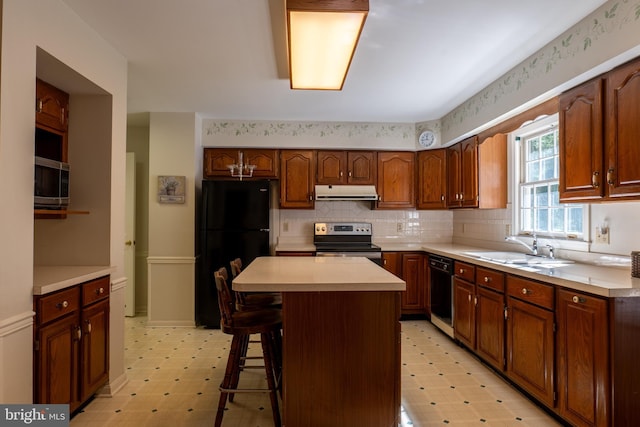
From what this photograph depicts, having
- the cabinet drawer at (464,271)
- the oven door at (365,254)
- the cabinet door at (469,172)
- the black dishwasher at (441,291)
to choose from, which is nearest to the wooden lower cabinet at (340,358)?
the cabinet drawer at (464,271)

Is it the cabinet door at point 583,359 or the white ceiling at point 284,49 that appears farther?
the white ceiling at point 284,49

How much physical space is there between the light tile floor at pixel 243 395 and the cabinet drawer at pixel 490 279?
2.28 ft

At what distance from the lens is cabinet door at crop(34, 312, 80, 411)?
1.77 metres

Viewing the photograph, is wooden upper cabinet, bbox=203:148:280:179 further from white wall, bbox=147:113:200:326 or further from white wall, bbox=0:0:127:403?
white wall, bbox=0:0:127:403

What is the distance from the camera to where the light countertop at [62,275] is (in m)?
1.80

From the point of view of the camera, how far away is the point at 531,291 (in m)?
2.25

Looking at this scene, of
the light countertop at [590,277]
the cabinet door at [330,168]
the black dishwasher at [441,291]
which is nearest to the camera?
the light countertop at [590,277]

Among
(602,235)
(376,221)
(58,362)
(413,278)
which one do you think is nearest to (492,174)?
(602,235)

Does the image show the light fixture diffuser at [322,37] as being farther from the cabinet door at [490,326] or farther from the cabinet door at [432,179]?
the cabinet door at [432,179]

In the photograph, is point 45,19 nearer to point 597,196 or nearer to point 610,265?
point 597,196

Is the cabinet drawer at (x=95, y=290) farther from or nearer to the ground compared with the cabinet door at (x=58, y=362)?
farther from the ground

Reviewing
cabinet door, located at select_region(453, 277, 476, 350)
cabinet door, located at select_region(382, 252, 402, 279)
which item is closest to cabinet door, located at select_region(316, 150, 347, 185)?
cabinet door, located at select_region(382, 252, 402, 279)

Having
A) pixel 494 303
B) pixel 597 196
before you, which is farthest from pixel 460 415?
pixel 597 196

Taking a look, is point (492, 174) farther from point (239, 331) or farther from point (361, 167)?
point (239, 331)
